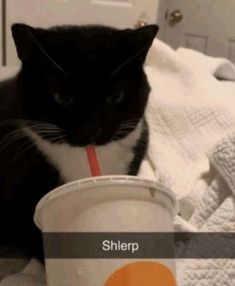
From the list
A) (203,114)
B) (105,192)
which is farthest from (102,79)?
(203,114)

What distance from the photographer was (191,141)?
3.84 feet

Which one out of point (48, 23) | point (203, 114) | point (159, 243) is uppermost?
point (159, 243)

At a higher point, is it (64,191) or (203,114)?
(64,191)

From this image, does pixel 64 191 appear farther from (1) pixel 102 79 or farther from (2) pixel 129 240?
(1) pixel 102 79

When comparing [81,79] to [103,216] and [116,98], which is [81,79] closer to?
[116,98]

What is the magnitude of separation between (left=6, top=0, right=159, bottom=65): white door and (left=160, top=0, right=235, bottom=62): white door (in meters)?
0.57

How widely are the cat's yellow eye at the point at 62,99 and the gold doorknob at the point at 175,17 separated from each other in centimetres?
228

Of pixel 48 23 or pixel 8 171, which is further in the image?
pixel 48 23

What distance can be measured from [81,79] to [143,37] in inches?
6.1

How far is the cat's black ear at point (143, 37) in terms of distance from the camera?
0.87 m

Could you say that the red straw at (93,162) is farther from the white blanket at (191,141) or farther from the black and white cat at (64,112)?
the white blanket at (191,141)

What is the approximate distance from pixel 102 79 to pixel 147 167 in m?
0.36

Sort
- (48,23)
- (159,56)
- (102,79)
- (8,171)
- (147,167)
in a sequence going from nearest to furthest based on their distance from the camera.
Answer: (102,79), (8,171), (147,167), (159,56), (48,23)

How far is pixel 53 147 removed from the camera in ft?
2.97
